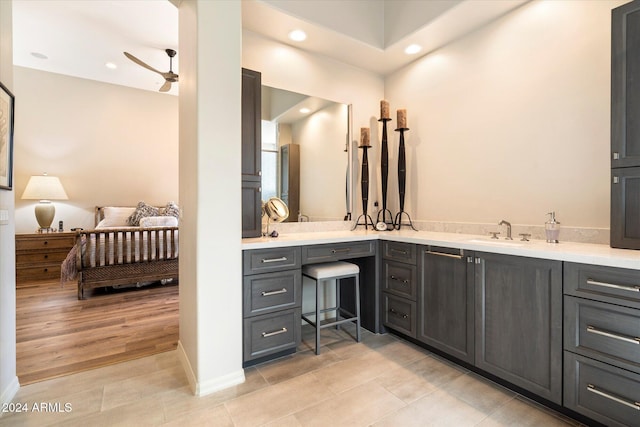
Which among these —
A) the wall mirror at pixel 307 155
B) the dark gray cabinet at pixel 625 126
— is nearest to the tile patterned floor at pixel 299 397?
the dark gray cabinet at pixel 625 126

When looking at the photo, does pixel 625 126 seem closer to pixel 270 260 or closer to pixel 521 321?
pixel 521 321

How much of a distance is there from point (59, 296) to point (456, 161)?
4.98 meters

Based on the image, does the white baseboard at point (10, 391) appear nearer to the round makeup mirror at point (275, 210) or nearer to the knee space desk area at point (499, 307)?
the knee space desk area at point (499, 307)

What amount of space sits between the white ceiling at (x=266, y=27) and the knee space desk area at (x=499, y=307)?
1771 mm

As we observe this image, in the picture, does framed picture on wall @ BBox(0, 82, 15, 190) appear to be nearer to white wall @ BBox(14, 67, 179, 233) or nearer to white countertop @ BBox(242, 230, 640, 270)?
white countertop @ BBox(242, 230, 640, 270)

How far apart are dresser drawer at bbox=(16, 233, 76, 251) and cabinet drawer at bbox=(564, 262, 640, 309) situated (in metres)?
6.21

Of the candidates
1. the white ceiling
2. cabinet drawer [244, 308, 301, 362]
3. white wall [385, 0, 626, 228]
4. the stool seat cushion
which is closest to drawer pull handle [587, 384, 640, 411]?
white wall [385, 0, 626, 228]

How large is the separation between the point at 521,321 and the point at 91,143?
6734 mm

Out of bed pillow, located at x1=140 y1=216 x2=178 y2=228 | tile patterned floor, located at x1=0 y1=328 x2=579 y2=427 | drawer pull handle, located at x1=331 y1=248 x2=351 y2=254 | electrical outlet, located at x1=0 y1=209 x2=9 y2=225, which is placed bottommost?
tile patterned floor, located at x1=0 y1=328 x2=579 y2=427

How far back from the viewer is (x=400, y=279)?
249cm

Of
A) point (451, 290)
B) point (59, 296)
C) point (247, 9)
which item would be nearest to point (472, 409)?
point (451, 290)

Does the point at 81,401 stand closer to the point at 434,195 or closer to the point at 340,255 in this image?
the point at 340,255

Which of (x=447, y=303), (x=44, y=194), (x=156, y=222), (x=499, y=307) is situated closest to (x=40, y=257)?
(x=44, y=194)

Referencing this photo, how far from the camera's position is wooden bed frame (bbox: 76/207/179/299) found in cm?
370
